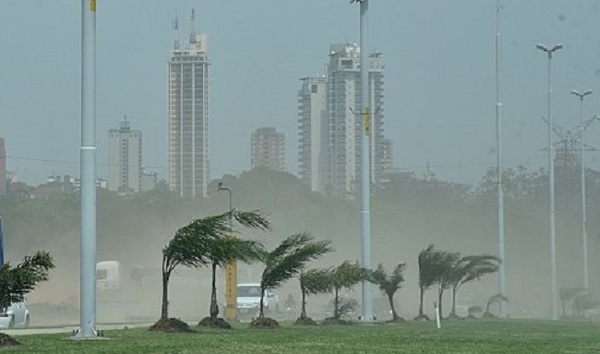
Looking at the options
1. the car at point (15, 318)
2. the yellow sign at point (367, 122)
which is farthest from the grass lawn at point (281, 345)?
the yellow sign at point (367, 122)

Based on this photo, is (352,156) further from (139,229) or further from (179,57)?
(139,229)

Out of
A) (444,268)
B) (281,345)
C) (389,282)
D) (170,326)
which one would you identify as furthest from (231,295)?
(281,345)

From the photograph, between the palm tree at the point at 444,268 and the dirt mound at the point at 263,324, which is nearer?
the dirt mound at the point at 263,324

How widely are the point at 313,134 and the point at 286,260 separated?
82.6m

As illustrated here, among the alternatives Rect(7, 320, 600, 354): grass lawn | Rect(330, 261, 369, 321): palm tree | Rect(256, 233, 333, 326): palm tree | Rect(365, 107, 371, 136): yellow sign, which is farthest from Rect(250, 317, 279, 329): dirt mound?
Rect(365, 107, 371, 136): yellow sign

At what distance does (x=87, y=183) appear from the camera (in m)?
24.4

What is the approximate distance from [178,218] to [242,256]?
6969cm

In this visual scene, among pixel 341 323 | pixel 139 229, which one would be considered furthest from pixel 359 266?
pixel 139 229

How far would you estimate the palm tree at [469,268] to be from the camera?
51.3 meters

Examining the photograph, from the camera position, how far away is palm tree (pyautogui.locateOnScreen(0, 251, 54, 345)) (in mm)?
21672

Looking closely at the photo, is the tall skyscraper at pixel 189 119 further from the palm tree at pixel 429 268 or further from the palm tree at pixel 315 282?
the palm tree at pixel 315 282

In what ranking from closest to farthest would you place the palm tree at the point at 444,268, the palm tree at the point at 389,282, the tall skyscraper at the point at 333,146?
the palm tree at the point at 389,282
the palm tree at the point at 444,268
the tall skyscraper at the point at 333,146

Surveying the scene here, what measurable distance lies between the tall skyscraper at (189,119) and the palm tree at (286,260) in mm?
74184

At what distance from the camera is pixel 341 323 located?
38531 mm
